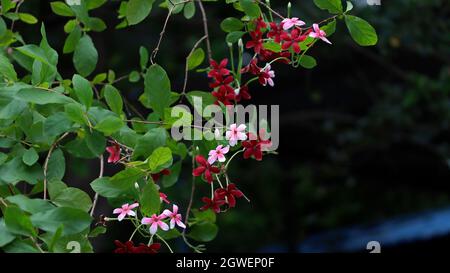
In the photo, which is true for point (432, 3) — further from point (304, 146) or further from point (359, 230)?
point (359, 230)

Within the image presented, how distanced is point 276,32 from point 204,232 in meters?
0.41

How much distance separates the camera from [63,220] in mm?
932

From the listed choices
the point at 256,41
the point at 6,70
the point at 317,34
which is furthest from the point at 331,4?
the point at 6,70

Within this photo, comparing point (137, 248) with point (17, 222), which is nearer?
point (17, 222)

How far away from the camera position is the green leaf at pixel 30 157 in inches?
41.4

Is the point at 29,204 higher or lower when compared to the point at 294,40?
lower

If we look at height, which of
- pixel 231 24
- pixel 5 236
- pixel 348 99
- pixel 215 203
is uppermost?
pixel 348 99

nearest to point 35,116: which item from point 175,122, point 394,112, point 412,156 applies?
point 175,122

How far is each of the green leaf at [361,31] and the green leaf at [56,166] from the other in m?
0.51

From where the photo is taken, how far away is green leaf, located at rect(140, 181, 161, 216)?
1021 millimetres

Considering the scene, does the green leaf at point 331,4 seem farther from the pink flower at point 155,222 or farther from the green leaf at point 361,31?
the pink flower at point 155,222

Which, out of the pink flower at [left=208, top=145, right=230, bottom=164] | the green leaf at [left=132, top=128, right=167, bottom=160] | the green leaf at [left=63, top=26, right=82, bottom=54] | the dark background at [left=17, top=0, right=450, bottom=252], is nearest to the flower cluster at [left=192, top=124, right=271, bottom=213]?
the pink flower at [left=208, top=145, right=230, bottom=164]

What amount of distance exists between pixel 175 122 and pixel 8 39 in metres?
0.52

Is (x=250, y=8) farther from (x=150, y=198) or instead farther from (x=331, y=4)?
(x=150, y=198)
